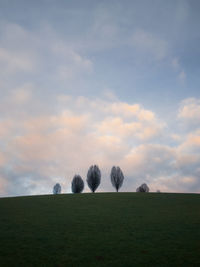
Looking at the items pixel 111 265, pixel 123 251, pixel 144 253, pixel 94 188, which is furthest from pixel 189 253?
pixel 94 188

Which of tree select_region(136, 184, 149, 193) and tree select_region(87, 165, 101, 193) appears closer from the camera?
tree select_region(87, 165, 101, 193)

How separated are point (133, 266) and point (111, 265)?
1.19m

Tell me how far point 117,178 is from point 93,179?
30.0 feet

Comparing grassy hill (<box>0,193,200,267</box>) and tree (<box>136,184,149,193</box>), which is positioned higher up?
tree (<box>136,184,149,193</box>)

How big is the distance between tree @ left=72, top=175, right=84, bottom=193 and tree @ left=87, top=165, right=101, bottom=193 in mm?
7462

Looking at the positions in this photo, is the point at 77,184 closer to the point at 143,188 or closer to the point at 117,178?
the point at 117,178

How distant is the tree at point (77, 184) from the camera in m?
82.5

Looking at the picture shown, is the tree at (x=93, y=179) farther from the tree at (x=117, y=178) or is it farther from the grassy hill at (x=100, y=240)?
the grassy hill at (x=100, y=240)

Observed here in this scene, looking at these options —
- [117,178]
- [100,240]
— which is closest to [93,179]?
[117,178]

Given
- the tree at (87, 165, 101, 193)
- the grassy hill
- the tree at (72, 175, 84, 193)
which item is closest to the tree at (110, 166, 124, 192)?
the tree at (87, 165, 101, 193)

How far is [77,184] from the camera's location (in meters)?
82.9

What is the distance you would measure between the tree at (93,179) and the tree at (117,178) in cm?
539

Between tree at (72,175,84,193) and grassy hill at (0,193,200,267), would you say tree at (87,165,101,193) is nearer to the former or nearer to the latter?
tree at (72,175,84,193)

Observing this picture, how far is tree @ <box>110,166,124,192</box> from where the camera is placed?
77250 millimetres
